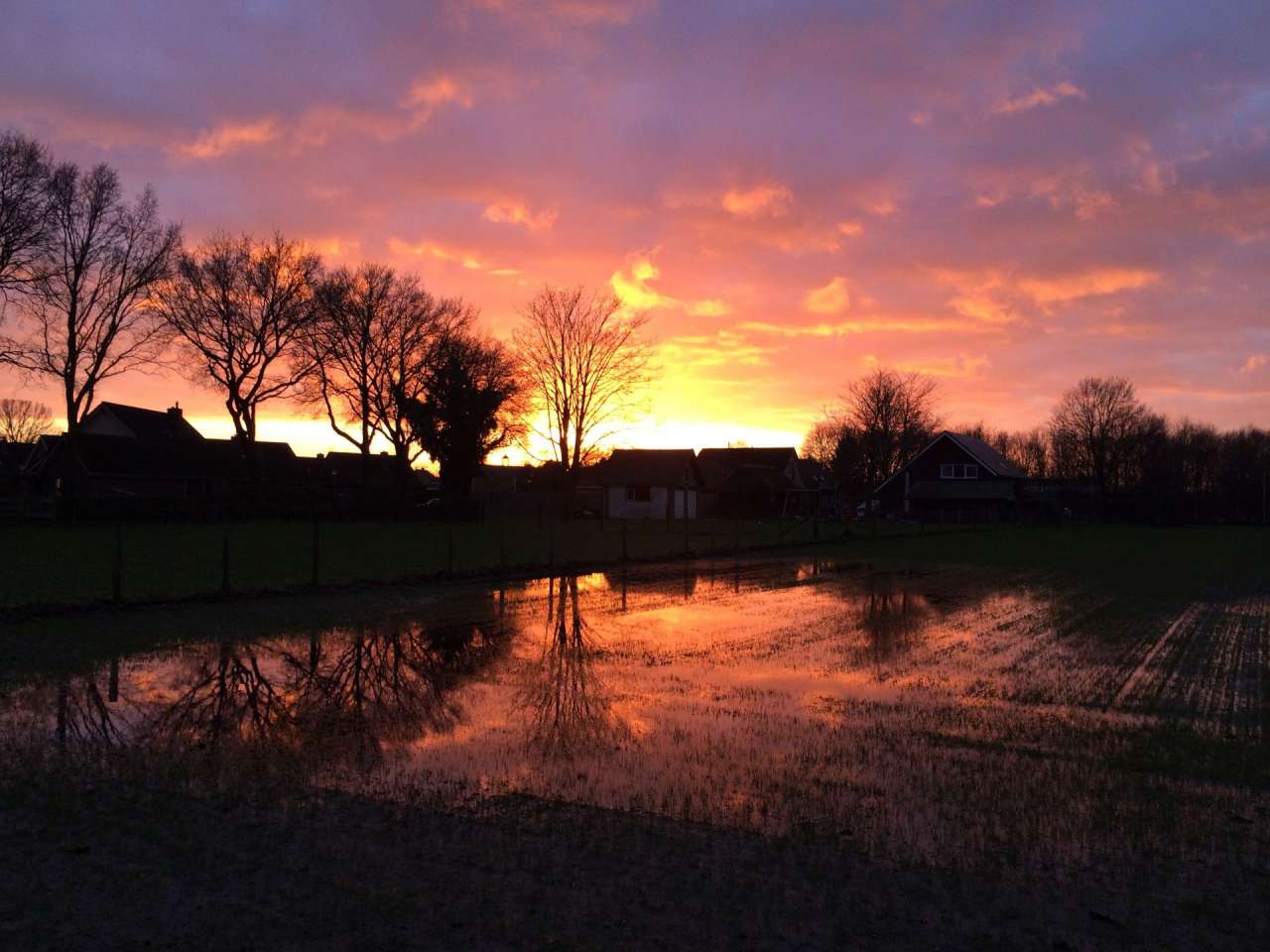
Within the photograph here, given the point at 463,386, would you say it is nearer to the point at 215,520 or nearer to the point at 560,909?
the point at 215,520

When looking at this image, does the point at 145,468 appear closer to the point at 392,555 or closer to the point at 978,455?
the point at 392,555

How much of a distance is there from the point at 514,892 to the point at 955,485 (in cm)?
8175

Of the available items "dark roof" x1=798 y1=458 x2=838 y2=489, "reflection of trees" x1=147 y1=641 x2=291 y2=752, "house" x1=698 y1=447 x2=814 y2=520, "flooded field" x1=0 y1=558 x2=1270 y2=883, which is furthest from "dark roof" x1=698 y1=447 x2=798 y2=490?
"reflection of trees" x1=147 y1=641 x2=291 y2=752

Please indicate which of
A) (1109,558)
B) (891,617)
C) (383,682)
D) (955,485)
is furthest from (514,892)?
(955,485)

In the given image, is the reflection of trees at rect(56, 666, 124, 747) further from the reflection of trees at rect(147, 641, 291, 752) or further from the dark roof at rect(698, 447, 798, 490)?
the dark roof at rect(698, 447, 798, 490)

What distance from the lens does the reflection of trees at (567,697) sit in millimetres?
8625

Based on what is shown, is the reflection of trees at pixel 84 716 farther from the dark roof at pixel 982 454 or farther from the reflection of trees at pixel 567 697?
the dark roof at pixel 982 454

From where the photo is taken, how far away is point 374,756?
7.82m

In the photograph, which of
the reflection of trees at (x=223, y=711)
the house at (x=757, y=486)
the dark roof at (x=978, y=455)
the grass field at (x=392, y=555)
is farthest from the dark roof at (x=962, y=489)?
the reflection of trees at (x=223, y=711)

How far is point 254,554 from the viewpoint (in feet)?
95.8

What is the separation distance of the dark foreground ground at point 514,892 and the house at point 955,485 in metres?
75.1

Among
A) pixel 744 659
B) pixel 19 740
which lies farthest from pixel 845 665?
pixel 19 740

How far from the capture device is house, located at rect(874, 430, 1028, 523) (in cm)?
7988

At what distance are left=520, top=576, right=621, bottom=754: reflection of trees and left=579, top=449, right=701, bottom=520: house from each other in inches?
2420
